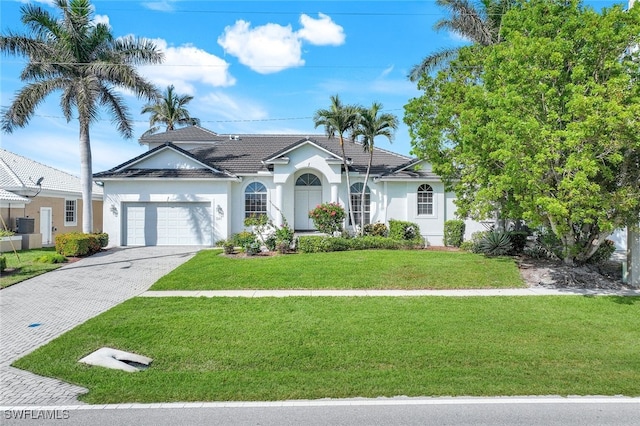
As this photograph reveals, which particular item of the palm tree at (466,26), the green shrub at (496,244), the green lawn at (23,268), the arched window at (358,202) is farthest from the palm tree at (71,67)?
the green shrub at (496,244)

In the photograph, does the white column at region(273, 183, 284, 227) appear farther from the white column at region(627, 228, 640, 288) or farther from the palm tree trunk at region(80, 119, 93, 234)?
the white column at region(627, 228, 640, 288)

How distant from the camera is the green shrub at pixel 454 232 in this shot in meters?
19.3

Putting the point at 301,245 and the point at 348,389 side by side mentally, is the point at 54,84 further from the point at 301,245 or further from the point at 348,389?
the point at 348,389

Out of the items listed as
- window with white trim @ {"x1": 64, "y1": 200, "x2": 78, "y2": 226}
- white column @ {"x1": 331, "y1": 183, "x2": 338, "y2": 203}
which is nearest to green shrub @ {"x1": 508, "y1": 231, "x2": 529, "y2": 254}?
white column @ {"x1": 331, "y1": 183, "x2": 338, "y2": 203}

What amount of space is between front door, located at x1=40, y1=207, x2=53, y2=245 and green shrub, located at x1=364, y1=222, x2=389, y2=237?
1762cm

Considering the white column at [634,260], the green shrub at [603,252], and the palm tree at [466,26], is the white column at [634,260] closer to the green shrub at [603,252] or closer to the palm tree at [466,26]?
the green shrub at [603,252]

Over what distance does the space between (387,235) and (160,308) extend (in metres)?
13.3

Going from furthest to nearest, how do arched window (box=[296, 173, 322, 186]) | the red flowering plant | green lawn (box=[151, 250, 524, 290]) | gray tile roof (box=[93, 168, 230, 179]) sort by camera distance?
arched window (box=[296, 173, 322, 186]), gray tile roof (box=[93, 168, 230, 179]), the red flowering plant, green lawn (box=[151, 250, 524, 290])

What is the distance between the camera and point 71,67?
18047mm

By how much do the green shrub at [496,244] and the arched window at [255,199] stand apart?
1112 centimetres

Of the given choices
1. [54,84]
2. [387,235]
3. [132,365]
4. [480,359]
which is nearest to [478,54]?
[387,235]

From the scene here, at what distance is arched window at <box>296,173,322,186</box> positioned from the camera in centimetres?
2197

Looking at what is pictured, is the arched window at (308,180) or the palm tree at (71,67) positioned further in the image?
the arched window at (308,180)

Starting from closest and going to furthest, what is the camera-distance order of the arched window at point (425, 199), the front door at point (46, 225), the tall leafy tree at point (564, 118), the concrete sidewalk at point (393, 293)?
the tall leafy tree at point (564, 118)
the concrete sidewalk at point (393, 293)
the arched window at point (425, 199)
the front door at point (46, 225)
